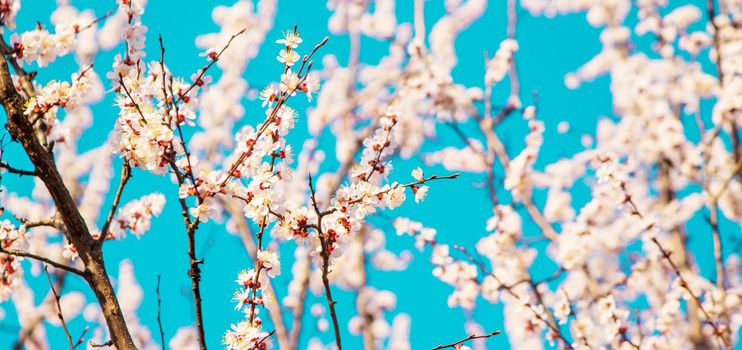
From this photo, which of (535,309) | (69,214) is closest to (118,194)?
(69,214)

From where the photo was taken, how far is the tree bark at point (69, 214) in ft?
6.47

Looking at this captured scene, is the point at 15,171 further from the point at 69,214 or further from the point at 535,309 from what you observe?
the point at 535,309

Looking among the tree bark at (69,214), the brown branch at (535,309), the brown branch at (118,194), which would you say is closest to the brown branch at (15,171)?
the tree bark at (69,214)

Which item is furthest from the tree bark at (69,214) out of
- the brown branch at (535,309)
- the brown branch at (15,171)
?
the brown branch at (535,309)

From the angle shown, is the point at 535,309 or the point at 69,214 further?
the point at 535,309

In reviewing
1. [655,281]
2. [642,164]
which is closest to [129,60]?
[655,281]

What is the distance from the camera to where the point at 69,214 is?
2.01 m

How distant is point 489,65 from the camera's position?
6902mm

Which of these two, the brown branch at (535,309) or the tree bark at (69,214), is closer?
the tree bark at (69,214)

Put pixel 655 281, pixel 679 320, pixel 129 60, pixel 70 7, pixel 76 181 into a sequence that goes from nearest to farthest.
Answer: pixel 129 60 → pixel 679 320 → pixel 655 281 → pixel 70 7 → pixel 76 181

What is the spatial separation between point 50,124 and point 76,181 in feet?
19.5

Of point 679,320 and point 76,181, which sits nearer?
point 679,320

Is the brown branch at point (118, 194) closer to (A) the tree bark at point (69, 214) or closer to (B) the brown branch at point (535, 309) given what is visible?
(A) the tree bark at point (69, 214)

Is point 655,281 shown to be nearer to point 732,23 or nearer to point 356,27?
point 732,23
